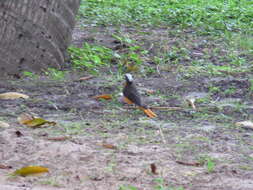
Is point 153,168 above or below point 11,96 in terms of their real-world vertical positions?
above

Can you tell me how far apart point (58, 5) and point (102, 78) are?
89 cm

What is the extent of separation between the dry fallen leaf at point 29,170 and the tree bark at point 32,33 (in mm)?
2711

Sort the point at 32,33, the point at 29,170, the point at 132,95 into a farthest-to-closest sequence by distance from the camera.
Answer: the point at 32,33, the point at 132,95, the point at 29,170

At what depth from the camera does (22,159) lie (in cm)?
293

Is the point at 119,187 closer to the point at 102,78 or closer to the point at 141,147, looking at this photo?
the point at 141,147

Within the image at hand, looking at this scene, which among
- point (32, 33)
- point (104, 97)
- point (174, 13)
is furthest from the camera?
point (174, 13)

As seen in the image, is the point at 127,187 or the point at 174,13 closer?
the point at 127,187

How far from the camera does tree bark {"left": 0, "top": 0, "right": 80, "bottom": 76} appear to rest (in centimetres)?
526

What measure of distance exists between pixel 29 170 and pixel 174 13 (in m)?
6.72

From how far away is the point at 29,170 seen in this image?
2674mm

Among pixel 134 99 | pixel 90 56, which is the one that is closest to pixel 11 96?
pixel 134 99

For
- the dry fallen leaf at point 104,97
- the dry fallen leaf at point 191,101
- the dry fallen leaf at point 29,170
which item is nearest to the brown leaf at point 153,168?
the dry fallen leaf at point 29,170

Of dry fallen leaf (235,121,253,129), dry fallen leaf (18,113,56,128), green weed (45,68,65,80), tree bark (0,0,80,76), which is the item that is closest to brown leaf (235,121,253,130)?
dry fallen leaf (235,121,253,129)

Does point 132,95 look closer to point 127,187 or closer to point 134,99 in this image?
point 134,99
